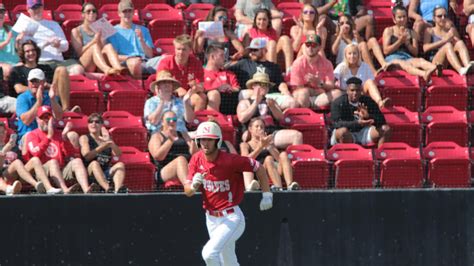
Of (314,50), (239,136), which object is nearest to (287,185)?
(239,136)

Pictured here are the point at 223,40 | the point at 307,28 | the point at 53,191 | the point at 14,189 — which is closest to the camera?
the point at 14,189

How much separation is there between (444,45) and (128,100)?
404cm

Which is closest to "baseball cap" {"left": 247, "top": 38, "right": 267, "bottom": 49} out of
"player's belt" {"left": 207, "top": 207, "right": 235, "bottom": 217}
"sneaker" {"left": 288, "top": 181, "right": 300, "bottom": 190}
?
"sneaker" {"left": 288, "top": 181, "right": 300, "bottom": 190}

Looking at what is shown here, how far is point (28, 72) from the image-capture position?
14.5m

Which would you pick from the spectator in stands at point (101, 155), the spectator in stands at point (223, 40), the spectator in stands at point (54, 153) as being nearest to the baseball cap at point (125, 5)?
the spectator in stands at point (223, 40)

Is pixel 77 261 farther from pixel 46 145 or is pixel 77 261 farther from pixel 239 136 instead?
pixel 239 136

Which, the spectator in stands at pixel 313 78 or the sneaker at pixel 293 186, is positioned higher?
the spectator in stands at pixel 313 78

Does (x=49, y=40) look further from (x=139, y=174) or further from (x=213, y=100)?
(x=139, y=174)

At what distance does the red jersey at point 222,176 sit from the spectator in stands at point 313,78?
3.11 meters

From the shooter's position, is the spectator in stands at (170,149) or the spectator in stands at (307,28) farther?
the spectator in stands at (307,28)

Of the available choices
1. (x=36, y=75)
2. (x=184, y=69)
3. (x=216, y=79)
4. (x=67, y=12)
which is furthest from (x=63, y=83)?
(x=67, y=12)

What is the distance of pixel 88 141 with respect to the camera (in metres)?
13.8

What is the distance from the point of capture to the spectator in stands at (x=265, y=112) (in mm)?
14477

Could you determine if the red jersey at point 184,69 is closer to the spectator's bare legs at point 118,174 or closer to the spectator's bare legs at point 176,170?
the spectator's bare legs at point 176,170
